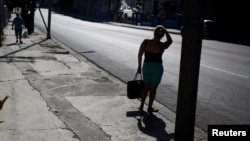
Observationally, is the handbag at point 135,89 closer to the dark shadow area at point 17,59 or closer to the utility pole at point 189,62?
the utility pole at point 189,62

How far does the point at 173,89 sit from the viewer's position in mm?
10375

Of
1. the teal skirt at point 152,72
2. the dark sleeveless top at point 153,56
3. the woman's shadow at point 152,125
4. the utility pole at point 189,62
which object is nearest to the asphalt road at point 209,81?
the woman's shadow at point 152,125

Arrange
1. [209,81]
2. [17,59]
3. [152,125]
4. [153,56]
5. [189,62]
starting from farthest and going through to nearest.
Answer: [17,59] < [209,81] < [153,56] < [152,125] < [189,62]

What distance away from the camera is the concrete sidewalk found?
6156 millimetres

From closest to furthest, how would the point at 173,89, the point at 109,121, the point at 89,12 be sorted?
the point at 109,121, the point at 173,89, the point at 89,12

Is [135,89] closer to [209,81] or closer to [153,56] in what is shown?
[153,56]

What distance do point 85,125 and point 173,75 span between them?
6.42 m

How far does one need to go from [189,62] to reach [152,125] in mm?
2718

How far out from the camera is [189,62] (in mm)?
4348

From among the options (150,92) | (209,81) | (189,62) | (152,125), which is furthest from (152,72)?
(209,81)

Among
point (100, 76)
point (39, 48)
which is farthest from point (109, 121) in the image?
point (39, 48)

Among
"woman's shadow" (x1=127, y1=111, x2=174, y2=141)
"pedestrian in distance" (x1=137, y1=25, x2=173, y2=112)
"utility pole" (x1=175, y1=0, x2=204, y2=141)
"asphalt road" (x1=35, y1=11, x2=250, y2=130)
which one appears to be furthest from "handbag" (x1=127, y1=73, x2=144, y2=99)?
"utility pole" (x1=175, y1=0, x2=204, y2=141)

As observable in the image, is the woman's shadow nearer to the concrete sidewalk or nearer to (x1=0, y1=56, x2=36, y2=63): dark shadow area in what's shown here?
the concrete sidewalk

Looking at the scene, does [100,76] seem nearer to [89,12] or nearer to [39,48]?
[39,48]
